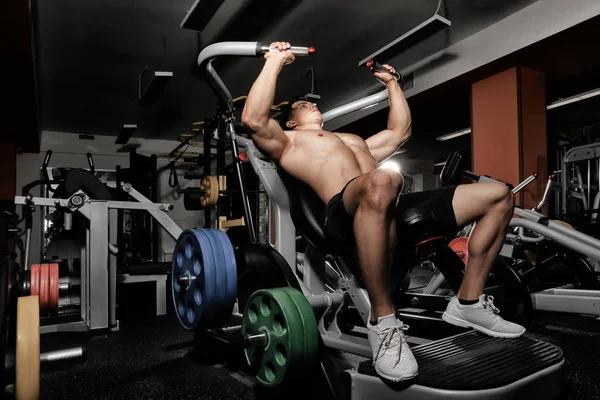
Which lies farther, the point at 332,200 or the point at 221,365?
the point at 221,365

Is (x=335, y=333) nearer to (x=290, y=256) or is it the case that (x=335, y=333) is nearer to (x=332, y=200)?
(x=290, y=256)

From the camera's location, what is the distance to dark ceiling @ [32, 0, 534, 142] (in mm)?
3475

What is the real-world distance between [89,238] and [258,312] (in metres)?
1.39

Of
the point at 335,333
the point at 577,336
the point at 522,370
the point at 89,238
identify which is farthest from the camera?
the point at 89,238

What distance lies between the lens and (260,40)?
13.3 ft

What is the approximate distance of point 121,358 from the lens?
5.77 feet

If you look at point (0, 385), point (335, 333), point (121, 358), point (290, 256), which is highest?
point (290, 256)

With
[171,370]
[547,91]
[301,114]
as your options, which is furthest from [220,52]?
[547,91]

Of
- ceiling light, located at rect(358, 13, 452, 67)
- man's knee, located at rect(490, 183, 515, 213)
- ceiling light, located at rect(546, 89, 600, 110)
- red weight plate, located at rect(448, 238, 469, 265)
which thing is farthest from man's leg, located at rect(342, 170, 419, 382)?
ceiling light, located at rect(546, 89, 600, 110)

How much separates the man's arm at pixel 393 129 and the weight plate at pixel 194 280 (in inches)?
31.4

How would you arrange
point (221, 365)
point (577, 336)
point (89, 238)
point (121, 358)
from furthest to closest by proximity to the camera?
Answer: 1. point (89, 238)
2. point (577, 336)
3. point (121, 358)
4. point (221, 365)

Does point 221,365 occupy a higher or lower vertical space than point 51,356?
lower

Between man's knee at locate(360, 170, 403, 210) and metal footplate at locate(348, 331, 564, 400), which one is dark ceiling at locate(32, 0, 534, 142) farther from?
metal footplate at locate(348, 331, 564, 400)

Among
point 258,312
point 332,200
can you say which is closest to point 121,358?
point 258,312
